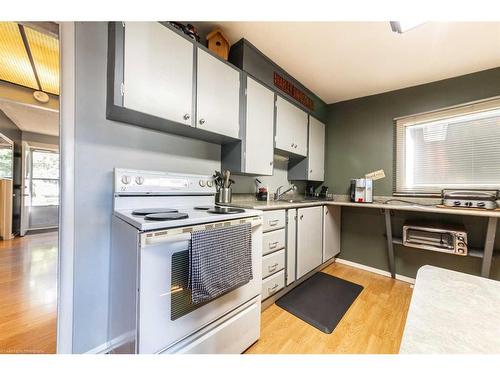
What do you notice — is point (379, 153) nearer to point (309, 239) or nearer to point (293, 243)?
point (309, 239)

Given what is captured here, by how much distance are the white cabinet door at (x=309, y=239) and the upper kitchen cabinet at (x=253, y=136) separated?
61 centimetres

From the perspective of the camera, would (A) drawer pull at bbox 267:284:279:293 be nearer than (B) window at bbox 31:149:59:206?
Yes

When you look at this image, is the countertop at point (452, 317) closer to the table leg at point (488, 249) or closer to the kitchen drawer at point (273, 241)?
the kitchen drawer at point (273, 241)

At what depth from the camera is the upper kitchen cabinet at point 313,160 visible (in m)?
2.68

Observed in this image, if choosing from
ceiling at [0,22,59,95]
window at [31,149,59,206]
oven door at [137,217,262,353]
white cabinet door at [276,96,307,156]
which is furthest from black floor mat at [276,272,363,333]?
window at [31,149,59,206]

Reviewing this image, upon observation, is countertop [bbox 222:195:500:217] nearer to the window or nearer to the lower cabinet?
the lower cabinet

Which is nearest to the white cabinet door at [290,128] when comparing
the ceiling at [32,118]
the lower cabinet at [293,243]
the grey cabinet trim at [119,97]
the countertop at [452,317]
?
the lower cabinet at [293,243]

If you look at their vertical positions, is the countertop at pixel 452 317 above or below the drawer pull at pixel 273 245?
above

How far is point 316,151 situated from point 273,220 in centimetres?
158

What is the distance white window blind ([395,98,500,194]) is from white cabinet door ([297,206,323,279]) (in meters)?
1.16

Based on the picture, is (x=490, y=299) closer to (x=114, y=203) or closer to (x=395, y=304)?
(x=114, y=203)

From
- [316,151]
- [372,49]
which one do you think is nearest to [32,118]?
[316,151]

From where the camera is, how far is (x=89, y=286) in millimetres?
1186

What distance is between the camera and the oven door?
2.80 ft
